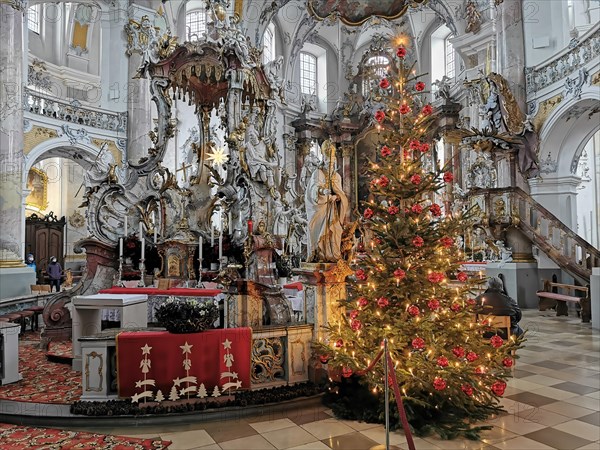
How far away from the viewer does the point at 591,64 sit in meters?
10.6

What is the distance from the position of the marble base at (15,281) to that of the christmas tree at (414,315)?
8785mm

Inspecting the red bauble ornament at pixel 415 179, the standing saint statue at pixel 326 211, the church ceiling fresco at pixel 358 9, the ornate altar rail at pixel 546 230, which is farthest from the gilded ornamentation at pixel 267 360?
the church ceiling fresco at pixel 358 9

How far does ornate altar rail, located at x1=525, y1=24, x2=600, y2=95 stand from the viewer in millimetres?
10648

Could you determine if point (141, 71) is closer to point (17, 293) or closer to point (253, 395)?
point (17, 293)

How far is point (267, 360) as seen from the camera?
195 inches

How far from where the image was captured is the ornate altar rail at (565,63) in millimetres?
10648

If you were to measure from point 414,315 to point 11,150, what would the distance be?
Answer: 10.7 m

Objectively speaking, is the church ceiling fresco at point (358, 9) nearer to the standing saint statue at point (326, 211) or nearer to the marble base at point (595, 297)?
the marble base at point (595, 297)

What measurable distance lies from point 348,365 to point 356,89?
69.1 ft

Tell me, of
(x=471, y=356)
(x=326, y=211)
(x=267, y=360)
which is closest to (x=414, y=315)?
(x=471, y=356)

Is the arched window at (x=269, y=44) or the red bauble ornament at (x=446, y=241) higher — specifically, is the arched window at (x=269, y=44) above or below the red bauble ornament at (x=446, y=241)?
above

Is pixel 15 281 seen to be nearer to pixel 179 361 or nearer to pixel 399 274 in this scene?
pixel 179 361

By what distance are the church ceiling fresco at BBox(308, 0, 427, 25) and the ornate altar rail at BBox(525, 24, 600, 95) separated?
19.0ft

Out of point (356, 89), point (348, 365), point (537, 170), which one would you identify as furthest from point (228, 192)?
point (356, 89)
